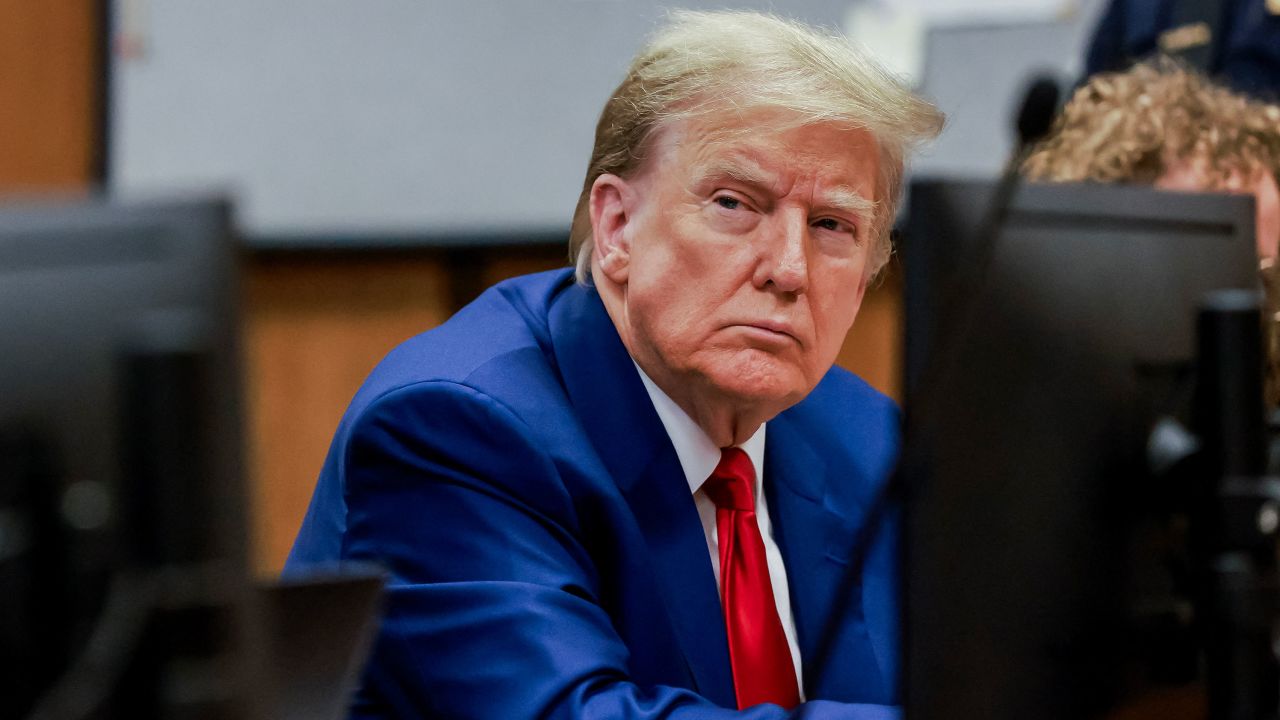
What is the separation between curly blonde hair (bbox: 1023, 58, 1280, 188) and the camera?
1731 mm

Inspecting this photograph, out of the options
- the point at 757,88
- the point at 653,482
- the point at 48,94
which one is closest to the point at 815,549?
the point at 653,482

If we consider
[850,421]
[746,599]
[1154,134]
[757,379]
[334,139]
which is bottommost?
[746,599]

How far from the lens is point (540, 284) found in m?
1.52

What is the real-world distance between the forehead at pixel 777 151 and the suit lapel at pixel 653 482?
0.64 feet

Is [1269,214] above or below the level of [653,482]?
above

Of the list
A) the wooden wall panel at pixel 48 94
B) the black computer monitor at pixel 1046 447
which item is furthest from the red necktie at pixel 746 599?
the wooden wall panel at pixel 48 94

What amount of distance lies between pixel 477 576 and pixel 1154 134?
1.04m

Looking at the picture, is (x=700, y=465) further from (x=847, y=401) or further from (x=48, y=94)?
(x=48, y=94)

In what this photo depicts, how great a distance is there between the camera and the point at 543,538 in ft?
3.98

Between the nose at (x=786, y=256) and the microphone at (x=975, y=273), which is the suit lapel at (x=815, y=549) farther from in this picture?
the microphone at (x=975, y=273)

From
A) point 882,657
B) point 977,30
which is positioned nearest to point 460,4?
point 977,30

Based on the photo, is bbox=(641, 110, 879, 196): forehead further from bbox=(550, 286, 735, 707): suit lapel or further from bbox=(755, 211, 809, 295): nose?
bbox=(550, 286, 735, 707): suit lapel

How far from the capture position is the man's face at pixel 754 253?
129 centimetres

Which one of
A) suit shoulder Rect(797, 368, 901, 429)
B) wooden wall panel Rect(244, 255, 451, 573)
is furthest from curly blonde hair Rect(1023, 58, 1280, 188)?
wooden wall panel Rect(244, 255, 451, 573)
